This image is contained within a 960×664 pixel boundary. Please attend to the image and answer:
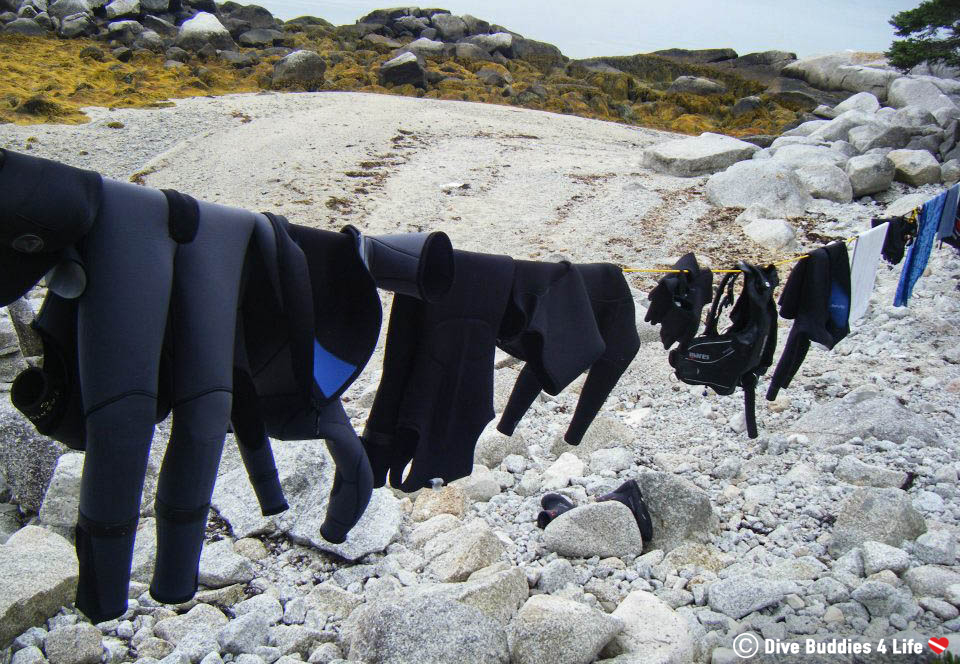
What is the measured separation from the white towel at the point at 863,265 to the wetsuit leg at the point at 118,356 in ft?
11.3

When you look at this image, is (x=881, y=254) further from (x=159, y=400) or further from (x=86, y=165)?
(x=86, y=165)

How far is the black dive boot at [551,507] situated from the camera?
15.3 ft

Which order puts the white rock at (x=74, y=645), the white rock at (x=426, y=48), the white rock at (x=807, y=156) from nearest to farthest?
the white rock at (x=74, y=645)
the white rock at (x=807, y=156)
the white rock at (x=426, y=48)

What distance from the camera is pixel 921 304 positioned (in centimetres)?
758

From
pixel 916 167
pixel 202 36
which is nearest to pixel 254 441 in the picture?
pixel 916 167

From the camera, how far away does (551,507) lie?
478 centimetres

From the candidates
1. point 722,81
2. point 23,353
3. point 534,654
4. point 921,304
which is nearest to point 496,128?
point 921,304

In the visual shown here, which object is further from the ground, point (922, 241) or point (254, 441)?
point (922, 241)

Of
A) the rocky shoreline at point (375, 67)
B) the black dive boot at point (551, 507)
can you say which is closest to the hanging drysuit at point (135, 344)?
the black dive boot at point (551, 507)

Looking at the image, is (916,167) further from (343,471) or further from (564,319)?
(343,471)

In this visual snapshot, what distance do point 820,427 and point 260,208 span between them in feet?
27.6

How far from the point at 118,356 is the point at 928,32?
17.5 meters

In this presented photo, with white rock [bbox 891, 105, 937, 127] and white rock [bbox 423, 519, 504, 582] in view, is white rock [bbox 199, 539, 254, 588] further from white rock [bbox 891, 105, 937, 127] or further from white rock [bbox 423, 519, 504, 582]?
white rock [bbox 891, 105, 937, 127]

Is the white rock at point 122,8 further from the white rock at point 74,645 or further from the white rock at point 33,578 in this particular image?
the white rock at point 74,645
